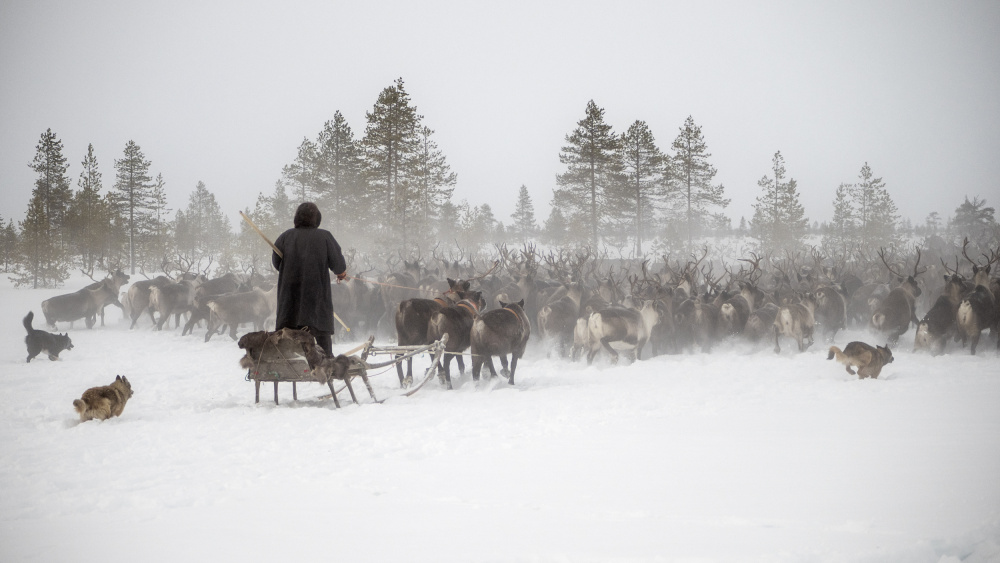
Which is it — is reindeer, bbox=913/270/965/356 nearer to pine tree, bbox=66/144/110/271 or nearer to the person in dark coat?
the person in dark coat

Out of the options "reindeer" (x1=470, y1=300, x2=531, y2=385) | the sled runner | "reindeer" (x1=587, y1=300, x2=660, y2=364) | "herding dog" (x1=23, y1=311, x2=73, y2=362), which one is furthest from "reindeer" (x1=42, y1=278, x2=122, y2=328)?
"reindeer" (x1=587, y1=300, x2=660, y2=364)

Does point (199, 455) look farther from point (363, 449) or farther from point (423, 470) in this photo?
point (423, 470)

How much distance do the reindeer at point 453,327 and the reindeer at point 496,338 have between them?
0.23m

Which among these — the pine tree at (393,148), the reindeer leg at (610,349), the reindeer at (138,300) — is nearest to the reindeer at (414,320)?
the reindeer leg at (610,349)

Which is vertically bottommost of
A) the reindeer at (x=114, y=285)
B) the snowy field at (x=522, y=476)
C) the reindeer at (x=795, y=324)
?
the snowy field at (x=522, y=476)

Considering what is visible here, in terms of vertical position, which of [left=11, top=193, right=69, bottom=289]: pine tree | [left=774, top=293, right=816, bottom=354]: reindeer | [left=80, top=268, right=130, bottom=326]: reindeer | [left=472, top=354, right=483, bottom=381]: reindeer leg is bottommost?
[left=472, top=354, right=483, bottom=381]: reindeer leg

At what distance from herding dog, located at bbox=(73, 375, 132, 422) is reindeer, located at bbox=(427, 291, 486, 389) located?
4.11 m

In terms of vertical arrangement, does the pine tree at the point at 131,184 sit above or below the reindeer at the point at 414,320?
above

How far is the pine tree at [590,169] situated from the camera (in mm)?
35281

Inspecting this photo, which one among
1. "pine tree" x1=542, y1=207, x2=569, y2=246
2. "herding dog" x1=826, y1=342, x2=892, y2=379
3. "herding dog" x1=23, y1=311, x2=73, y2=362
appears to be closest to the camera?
"herding dog" x1=826, y1=342, x2=892, y2=379

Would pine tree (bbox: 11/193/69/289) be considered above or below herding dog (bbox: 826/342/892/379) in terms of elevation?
above

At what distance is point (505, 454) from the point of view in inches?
182

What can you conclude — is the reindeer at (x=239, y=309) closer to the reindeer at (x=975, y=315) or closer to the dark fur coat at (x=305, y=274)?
the dark fur coat at (x=305, y=274)

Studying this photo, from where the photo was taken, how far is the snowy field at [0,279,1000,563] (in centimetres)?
289
